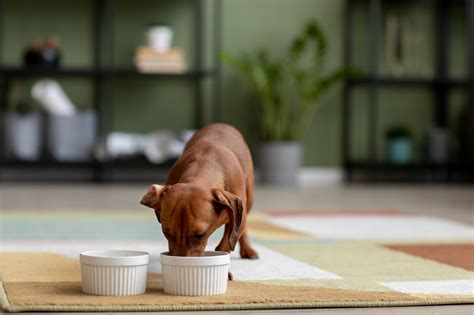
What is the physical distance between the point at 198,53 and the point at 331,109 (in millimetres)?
997

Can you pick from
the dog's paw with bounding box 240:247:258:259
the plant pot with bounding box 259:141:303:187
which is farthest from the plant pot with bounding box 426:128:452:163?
the dog's paw with bounding box 240:247:258:259

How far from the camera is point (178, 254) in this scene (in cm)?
174

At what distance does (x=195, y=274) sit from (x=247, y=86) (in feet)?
14.4

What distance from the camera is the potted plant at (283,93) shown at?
18.8 ft

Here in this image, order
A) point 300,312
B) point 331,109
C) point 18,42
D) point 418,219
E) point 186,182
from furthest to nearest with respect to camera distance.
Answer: point 331,109, point 18,42, point 418,219, point 186,182, point 300,312

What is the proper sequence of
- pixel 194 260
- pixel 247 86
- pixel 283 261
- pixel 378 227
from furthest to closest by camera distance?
pixel 247 86
pixel 378 227
pixel 283 261
pixel 194 260

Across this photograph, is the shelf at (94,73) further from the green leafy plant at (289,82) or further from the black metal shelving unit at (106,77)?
the green leafy plant at (289,82)

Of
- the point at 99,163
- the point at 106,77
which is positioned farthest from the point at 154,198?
the point at 106,77

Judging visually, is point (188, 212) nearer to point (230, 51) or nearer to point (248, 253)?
point (248, 253)

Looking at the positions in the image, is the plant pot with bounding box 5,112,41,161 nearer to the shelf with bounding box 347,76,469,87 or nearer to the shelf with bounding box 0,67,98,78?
the shelf with bounding box 0,67,98,78

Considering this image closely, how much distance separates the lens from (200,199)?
5.70ft

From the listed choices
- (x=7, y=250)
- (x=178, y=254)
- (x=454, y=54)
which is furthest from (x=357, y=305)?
(x=454, y=54)

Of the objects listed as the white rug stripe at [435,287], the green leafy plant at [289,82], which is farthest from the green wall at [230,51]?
the white rug stripe at [435,287]

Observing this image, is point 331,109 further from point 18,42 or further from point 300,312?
point 300,312
